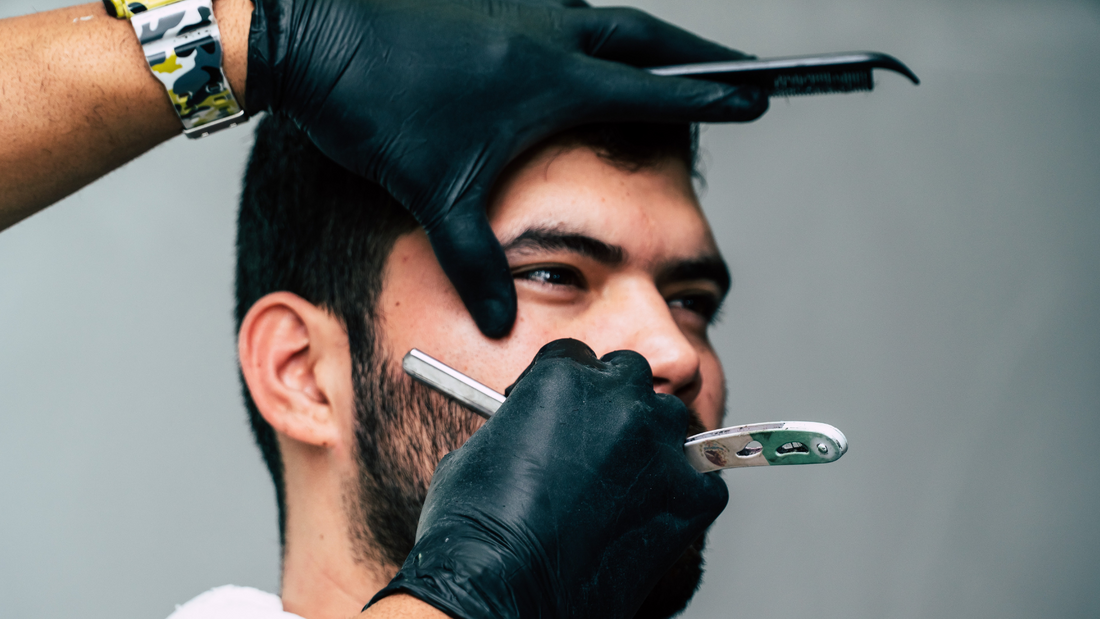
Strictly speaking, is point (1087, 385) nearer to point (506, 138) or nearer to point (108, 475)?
point (506, 138)

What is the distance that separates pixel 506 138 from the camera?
1.34 metres

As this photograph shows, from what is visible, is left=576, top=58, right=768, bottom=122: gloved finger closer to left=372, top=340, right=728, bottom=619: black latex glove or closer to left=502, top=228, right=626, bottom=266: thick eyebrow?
left=502, top=228, right=626, bottom=266: thick eyebrow

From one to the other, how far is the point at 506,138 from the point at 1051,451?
1.84 meters

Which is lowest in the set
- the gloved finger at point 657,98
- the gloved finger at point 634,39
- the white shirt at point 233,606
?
the white shirt at point 233,606

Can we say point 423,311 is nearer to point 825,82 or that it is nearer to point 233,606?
point 233,606

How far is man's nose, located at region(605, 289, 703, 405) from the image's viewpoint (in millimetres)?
1331

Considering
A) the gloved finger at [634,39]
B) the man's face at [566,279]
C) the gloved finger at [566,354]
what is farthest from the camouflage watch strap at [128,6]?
the gloved finger at [566,354]

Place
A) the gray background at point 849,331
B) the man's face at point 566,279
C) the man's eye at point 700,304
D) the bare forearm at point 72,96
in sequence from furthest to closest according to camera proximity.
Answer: the gray background at point 849,331
the man's eye at point 700,304
the man's face at point 566,279
the bare forearm at point 72,96

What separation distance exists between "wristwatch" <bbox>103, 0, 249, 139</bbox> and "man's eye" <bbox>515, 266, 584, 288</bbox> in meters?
0.54

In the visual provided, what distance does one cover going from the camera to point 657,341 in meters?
1.35

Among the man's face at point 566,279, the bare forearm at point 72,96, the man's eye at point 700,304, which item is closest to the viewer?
the bare forearm at point 72,96

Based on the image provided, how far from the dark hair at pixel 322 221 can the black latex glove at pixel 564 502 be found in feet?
1.58

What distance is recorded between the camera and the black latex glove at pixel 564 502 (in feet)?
2.94

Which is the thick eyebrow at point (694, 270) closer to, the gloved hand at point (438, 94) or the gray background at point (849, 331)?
the gloved hand at point (438, 94)
